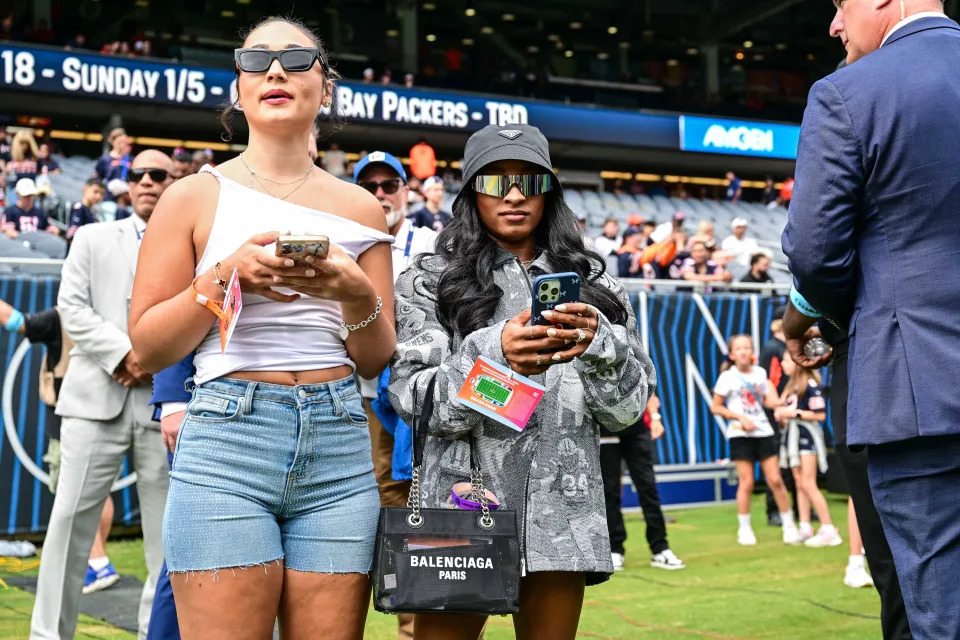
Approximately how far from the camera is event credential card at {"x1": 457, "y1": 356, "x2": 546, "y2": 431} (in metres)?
2.58

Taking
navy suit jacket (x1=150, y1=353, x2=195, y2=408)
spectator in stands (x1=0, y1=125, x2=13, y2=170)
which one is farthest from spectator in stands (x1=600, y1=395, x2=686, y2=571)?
spectator in stands (x1=0, y1=125, x2=13, y2=170)

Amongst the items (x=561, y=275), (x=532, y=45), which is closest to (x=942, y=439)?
(x=561, y=275)

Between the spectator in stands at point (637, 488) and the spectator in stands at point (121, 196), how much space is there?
4530 millimetres

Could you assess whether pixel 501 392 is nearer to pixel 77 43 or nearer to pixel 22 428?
pixel 22 428

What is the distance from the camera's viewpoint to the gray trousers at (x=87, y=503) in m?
4.35

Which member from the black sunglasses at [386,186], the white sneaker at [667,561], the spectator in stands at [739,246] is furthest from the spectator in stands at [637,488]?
the spectator in stands at [739,246]

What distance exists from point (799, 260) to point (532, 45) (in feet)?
118

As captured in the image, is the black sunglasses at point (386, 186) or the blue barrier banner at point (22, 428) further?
the blue barrier banner at point (22, 428)

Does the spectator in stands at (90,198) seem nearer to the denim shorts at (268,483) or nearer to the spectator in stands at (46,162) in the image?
the spectator in stands at (46,162)

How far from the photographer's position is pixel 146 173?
4.87 m

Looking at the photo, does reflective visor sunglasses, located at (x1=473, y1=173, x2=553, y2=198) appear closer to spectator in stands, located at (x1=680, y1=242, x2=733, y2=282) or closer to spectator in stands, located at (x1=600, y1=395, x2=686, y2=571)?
spectator in stands, located at (x1=600, y1=395, x2=686, y2=571)

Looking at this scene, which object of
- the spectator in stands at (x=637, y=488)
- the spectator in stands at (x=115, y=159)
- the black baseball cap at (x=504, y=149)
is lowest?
the spectator in stands at (x=637, y=488)

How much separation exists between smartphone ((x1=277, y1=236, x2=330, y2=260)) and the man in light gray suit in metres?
2.61

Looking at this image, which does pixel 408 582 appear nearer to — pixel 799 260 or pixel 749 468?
pixel 799 260
